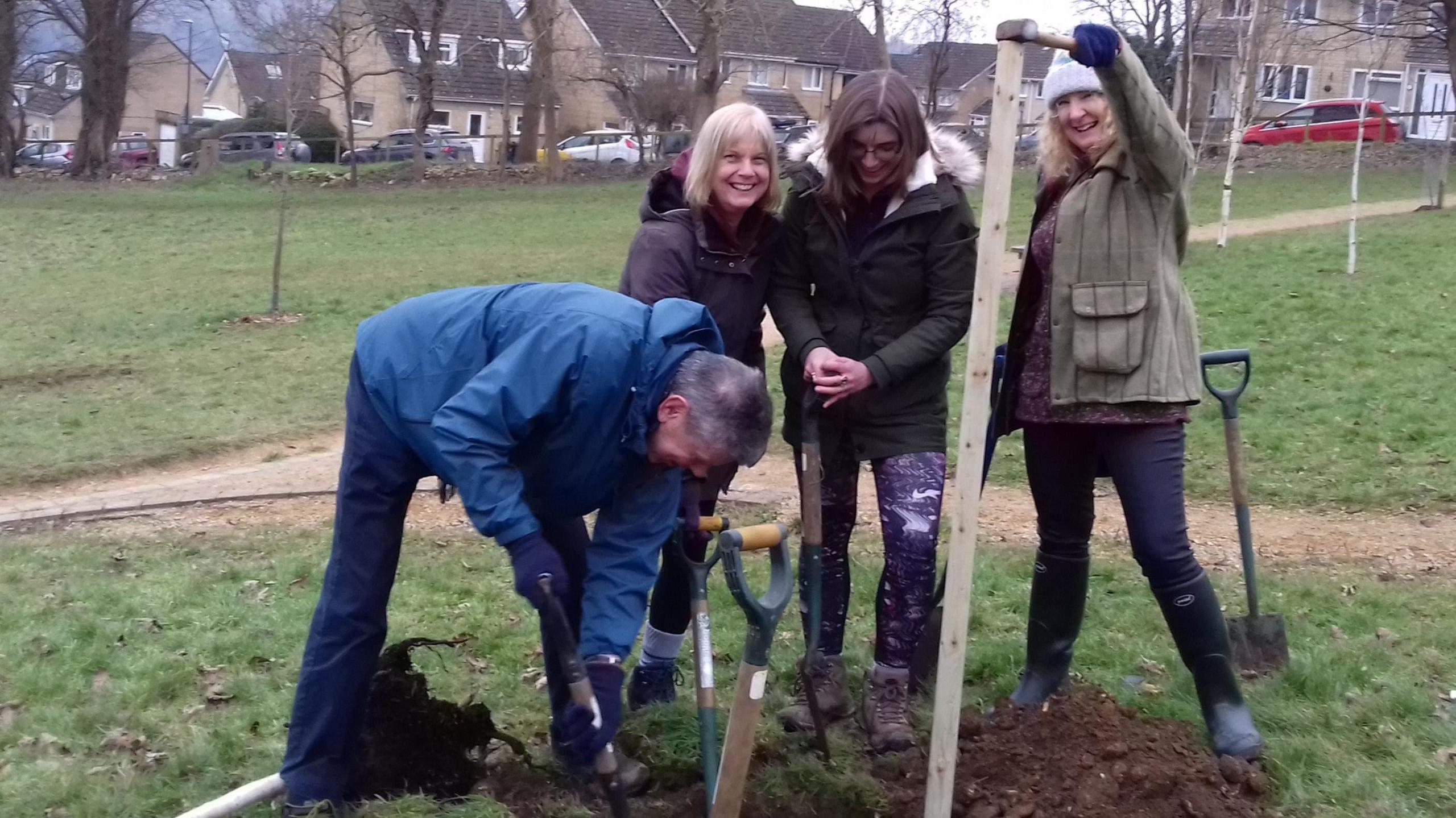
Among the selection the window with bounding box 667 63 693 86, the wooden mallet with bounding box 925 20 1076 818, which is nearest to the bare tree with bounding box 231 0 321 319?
the window with bounding box 667 63 693 86

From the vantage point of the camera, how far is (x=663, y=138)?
112 ft

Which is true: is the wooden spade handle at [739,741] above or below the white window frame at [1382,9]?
below

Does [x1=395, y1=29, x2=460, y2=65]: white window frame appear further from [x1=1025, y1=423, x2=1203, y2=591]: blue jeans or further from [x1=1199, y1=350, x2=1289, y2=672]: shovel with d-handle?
[x1=1025, y1=423, x2=1203, y2=591]: blue jeans

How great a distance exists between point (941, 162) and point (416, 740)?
2.10m

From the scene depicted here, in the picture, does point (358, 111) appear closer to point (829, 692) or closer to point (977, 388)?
point (829, 692)

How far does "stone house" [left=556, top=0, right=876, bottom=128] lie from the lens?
154 ft

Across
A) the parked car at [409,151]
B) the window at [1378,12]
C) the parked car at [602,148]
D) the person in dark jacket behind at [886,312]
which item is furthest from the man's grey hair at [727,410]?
the parked car at [409,151]

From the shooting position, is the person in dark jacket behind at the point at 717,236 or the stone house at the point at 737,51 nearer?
the person in dark jacket behind at the point at 717,236

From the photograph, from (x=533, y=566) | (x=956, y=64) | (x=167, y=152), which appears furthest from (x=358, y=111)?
(x=533, y=566)

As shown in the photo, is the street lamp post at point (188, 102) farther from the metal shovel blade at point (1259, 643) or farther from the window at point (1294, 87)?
the metal shovel blade at point (1259, 643)

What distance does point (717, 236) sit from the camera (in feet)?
12.4

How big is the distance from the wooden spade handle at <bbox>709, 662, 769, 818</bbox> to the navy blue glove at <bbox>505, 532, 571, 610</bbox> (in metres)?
0.49

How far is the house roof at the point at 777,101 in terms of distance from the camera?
5097cm

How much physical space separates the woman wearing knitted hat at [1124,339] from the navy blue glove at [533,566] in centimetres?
140
